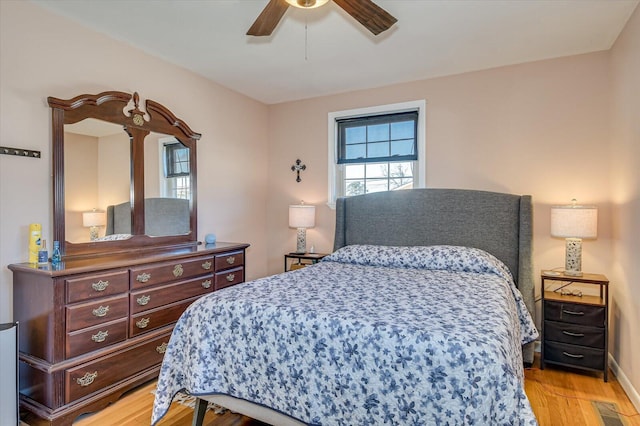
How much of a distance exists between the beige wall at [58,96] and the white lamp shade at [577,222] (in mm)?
3190

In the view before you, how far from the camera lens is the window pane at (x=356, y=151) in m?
4.06

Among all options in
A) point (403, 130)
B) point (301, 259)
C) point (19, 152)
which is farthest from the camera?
point (301, 259)

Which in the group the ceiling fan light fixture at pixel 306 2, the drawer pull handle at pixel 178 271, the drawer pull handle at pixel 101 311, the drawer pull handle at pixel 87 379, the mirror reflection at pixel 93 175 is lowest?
the drawer pull handle at pixel 87 379

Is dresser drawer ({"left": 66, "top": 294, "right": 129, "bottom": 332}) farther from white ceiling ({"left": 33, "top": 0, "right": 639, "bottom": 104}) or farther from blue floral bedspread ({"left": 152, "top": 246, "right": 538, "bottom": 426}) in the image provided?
white ceiling ({"left": 33, "top": 0, "right": 639, "bottom": 104})

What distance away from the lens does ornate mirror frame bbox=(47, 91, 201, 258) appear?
2.42 metres

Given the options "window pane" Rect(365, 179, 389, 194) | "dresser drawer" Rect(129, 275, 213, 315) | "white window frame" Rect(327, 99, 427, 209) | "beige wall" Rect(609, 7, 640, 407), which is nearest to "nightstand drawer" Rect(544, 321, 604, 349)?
"beige wall" Rect(609, 7, 640, 407)

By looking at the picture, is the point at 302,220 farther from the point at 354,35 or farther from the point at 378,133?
the point at 354,35

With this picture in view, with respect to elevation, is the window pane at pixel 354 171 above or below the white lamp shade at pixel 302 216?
above

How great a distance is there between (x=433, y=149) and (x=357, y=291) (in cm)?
212

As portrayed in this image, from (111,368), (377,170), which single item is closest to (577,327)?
(377,170)

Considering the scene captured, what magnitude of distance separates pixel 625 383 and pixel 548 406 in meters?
0.71

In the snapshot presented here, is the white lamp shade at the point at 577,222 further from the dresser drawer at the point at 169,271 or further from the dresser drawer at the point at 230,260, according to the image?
the dresser drawer at the point at 169,271

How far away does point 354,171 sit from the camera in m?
4.17

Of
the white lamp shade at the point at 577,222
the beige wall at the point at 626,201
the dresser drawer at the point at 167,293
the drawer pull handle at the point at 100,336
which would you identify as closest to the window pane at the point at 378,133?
the white lamp shade at the point at 577,222
